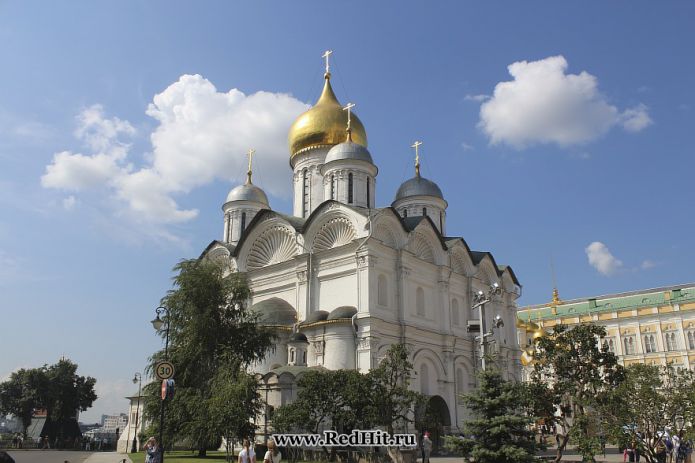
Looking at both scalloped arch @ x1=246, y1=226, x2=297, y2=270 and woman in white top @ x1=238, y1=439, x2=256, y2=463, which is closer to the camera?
woman in white top @ x1=238, y1=439, x2=256, y2=463

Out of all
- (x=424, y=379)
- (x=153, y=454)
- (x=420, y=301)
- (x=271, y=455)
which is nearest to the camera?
(x=271, y=455)

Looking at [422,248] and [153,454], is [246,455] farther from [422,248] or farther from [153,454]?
[422,248]

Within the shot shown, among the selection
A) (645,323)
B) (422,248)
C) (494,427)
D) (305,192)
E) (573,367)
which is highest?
(305,192)

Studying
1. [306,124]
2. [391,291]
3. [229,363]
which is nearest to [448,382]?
[391,291]

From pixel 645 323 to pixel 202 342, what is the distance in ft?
146

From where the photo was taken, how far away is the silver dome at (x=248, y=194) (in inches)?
1540

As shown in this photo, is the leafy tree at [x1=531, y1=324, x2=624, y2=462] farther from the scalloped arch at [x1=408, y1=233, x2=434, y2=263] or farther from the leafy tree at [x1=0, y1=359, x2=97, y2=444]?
the leafy tree at [x1=0, y1=359, x2=97, y2=444]

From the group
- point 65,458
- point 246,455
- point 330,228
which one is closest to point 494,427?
point 246,455

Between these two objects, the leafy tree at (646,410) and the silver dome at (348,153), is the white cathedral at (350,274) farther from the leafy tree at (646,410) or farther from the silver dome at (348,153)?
the leafy tree at (646,410)

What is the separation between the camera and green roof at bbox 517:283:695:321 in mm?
54406

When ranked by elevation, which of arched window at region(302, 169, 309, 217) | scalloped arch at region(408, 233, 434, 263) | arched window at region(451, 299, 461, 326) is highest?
arched window at region(302, 169, 309, 217)

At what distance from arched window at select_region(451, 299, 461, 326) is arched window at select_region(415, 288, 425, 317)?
3002 millimetres

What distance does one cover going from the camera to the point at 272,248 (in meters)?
33.8

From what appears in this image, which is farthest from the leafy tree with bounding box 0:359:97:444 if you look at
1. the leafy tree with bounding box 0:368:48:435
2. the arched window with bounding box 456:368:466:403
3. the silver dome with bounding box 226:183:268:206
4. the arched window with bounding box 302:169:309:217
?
the arched window with bounding box 456:368:466:403
